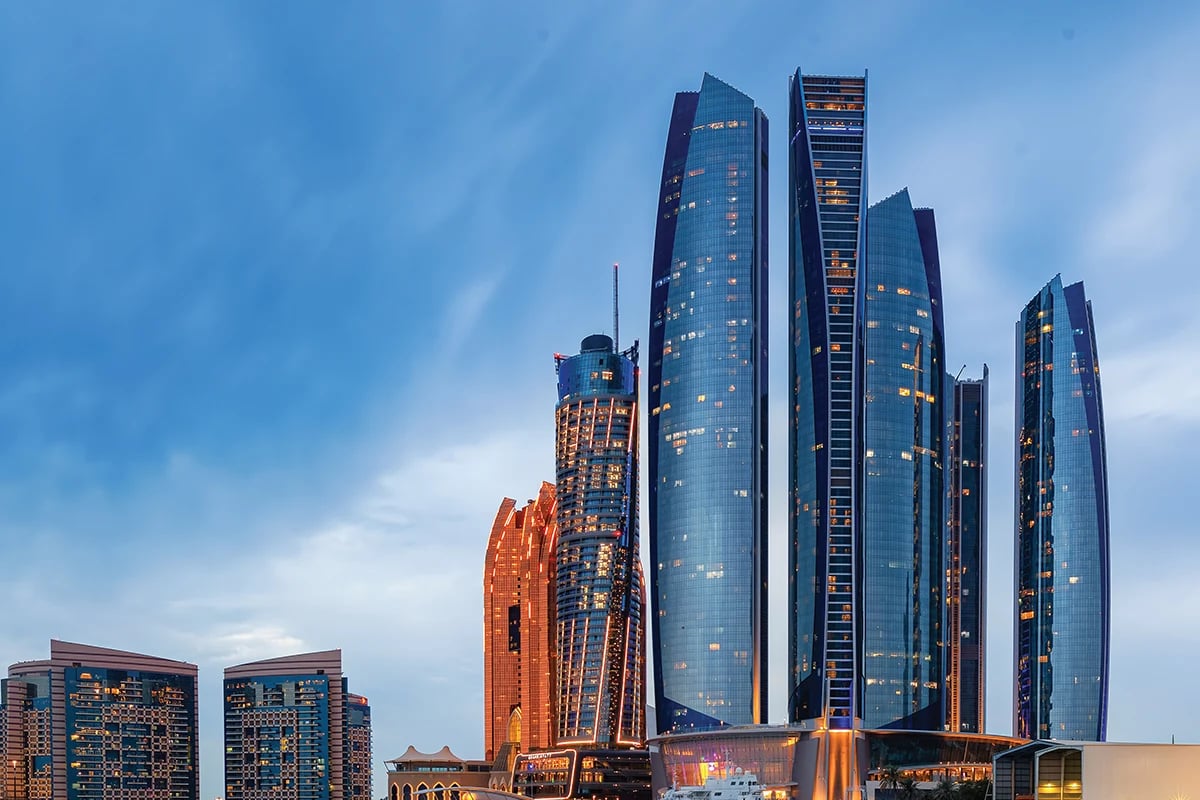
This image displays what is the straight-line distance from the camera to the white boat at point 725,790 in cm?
15750

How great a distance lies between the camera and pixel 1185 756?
9581 centimetres

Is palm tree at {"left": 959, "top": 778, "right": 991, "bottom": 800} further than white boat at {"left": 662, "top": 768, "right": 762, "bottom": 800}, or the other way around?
white boat at {"left": 662, "top": 768, "right": 762, "bottom": 800}

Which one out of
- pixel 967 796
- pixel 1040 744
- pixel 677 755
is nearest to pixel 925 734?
pixel 677 755

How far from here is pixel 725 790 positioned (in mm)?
159375

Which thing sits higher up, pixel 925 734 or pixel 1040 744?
pixel 1040 744

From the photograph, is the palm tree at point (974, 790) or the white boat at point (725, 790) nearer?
the palm tree at point (974, 790)

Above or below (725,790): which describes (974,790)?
above

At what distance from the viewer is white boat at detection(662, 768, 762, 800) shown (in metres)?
158

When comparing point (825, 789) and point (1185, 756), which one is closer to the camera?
point (1185, 756)

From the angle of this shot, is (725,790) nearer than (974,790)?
No

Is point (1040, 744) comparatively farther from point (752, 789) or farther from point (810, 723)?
point (810, 723)

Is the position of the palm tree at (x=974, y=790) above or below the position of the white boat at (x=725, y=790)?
above

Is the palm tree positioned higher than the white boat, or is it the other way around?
the palm tree

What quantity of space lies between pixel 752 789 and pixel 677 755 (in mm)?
25441
